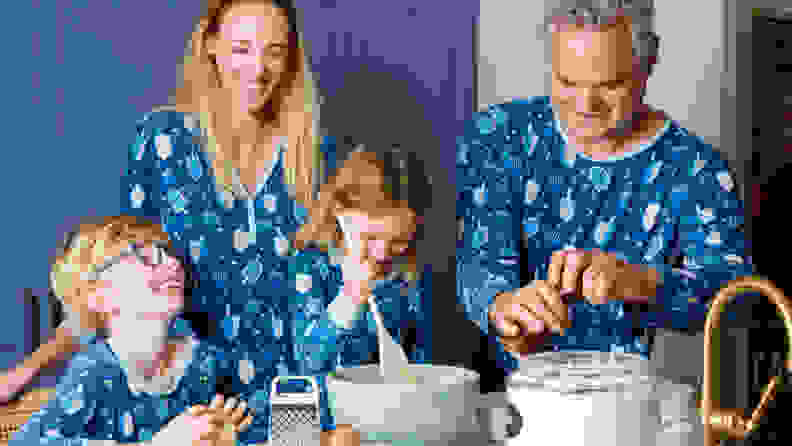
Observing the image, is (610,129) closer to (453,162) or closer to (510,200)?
(510,200)

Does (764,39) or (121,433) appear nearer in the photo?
(121,433)

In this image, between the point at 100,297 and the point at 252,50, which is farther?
the point at 252,50

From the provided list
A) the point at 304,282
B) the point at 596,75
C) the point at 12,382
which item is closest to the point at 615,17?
the point at 596,75

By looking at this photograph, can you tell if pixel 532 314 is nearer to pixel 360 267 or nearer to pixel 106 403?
pixel 360 267

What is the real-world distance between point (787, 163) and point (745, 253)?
847 mm

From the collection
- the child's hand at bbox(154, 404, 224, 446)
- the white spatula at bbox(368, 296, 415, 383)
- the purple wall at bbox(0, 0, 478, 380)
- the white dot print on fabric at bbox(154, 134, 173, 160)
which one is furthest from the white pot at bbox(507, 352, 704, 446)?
→ the purple wall at bbox(0, 0, 478, 380)

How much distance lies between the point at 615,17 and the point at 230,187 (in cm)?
60

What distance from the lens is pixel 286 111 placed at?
1721mm

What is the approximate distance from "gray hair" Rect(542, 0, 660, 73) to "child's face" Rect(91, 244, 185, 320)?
685 millimetres

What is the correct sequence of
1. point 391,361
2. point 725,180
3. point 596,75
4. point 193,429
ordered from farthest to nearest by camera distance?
1. point 725,180
2. point 596,75
3. point 391,361
4. point 193,429

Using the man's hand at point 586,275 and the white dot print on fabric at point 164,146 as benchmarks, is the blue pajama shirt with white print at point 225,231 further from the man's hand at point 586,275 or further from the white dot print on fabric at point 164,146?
the man's hand at point 586,275

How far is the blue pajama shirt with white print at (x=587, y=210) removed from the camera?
1700 mm

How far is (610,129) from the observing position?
173 centimetres

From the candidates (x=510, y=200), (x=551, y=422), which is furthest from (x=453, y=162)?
(x=551, y=422)
